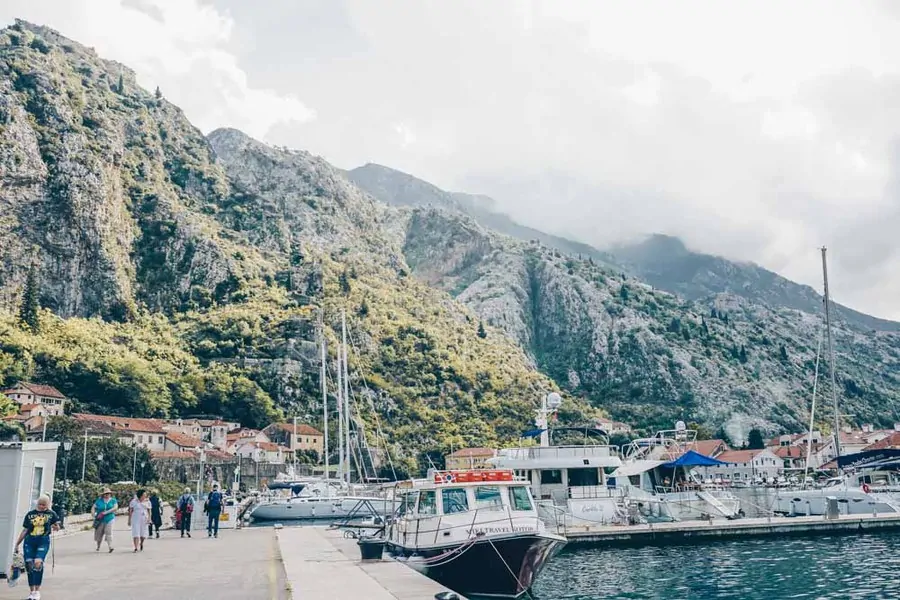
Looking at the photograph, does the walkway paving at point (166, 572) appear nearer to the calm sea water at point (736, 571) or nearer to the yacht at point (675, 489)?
the calm sea water at point (736, 571)

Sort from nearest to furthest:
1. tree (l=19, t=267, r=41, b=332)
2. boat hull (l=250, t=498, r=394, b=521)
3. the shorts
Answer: the shorts → boat hull (l=250, t=498, r=394, b=521) → tree (l=19, t=267, r=41, b=332)

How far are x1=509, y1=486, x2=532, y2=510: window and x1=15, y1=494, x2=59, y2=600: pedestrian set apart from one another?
44.4 ft

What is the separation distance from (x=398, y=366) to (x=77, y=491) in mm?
84595

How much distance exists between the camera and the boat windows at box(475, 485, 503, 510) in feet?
70.6

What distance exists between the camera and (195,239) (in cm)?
12781

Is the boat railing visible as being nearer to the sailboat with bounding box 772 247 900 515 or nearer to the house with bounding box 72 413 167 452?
the sailboat with bounding box 772 247 900 515

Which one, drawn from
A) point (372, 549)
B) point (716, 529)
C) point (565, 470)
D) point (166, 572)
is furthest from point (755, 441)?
point (166, 572)

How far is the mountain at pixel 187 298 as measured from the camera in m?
102

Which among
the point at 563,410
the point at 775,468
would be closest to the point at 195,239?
the point at 563,410

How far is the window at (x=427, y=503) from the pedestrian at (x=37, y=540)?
12.2m

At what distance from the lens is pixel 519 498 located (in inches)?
870

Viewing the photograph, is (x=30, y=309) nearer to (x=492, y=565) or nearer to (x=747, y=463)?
(x=492, y=565)

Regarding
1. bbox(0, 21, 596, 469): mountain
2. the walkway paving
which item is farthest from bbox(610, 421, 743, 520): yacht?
bbox(0, 21, 596, 469): mountain

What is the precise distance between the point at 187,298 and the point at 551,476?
10082 centimetres
